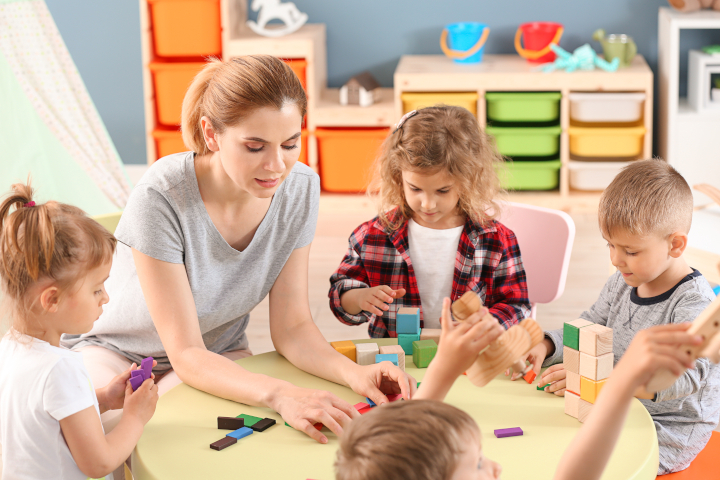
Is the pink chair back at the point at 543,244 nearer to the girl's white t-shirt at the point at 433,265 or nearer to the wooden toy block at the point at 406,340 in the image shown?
the girl's white t-shirt at the point at 433,265

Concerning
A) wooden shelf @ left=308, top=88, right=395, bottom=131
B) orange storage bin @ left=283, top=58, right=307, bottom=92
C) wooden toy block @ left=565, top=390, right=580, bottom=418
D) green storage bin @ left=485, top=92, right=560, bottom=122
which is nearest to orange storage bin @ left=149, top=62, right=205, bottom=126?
orange storage bin @ left=283, top=58, right=307, bottom=92

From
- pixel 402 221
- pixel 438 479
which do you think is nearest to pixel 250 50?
pixel 402 221

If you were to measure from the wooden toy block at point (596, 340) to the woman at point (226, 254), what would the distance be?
0.88ft

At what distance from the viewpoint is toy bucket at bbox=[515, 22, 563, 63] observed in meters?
A: 3.62

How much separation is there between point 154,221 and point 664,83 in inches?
122

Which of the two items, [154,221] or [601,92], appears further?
[601,92]

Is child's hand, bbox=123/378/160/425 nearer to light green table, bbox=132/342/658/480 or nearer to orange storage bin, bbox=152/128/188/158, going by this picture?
light green table, bbox=132/342/658/480

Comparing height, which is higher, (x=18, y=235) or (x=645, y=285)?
(x=18, y=235)

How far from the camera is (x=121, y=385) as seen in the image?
1.15m

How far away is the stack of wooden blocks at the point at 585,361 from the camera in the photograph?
3.21ft

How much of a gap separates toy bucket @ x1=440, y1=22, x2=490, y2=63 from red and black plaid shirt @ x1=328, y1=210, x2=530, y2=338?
7.44ft

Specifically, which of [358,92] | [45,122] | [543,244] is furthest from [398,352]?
[358,92]

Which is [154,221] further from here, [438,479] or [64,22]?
[64,22]

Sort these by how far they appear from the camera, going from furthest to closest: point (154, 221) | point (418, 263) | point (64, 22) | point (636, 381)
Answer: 1. point (64, 22)
2. point (418, 263)
3. point (154, 221)
4. point (636, 381)
